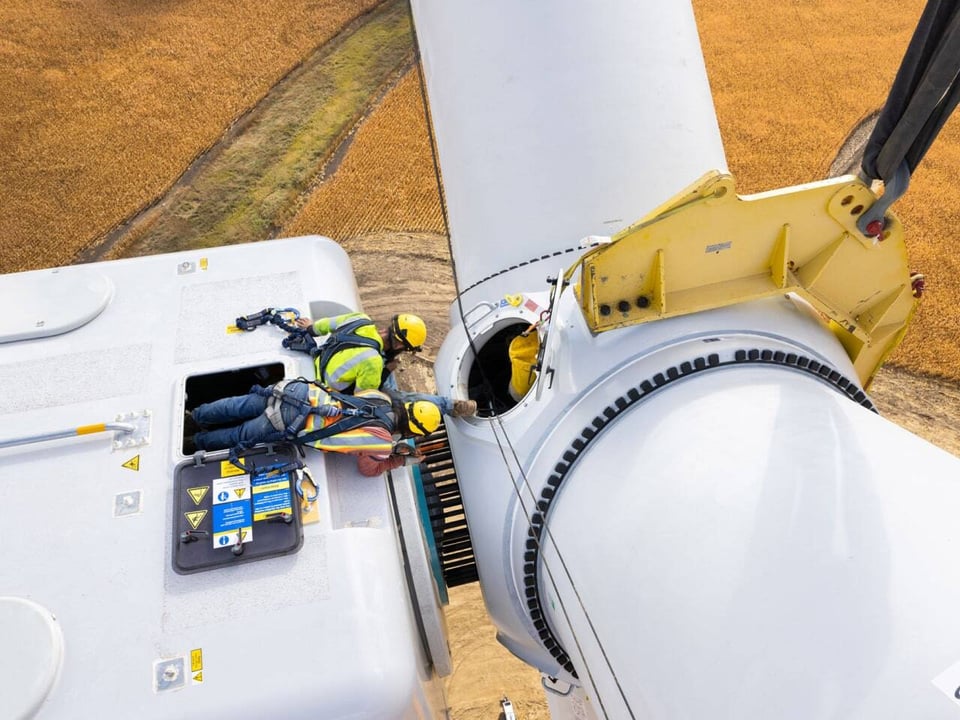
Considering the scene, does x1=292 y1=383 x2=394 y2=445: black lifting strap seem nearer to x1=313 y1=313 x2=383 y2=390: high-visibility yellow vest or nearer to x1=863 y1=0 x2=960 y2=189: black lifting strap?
x1=313 y1=313 x2=383 y2=390: high-visibility yellow vest

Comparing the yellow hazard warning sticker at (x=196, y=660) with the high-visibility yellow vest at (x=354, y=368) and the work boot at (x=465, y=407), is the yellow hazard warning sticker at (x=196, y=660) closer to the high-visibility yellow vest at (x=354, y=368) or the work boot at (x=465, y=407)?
the high-visibility yellow vest at (x=354, y=368)

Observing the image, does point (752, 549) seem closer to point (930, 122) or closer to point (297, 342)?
point (930, 122)

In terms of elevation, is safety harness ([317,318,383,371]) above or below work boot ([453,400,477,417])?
above

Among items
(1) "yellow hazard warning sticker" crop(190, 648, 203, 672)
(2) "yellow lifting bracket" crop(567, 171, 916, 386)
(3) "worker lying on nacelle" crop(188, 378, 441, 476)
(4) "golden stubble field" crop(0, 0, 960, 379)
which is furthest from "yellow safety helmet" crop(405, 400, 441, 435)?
(4) "golden stubble field" crop(0, 0, 960, 379)

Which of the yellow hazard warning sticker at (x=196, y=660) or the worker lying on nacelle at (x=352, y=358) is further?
the worker lying on nacelle at (x=352, y=358)

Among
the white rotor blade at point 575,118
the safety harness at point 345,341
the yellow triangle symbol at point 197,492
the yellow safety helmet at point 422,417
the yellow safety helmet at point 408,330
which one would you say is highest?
the white rotor blade at point 575,118

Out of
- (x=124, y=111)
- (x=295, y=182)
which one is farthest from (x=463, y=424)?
(x=124, y=111)

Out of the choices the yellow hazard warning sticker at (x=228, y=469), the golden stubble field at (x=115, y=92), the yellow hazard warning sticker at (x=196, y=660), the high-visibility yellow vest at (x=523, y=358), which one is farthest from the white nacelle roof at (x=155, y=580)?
the golden stubble field at (x=115, y=92)
